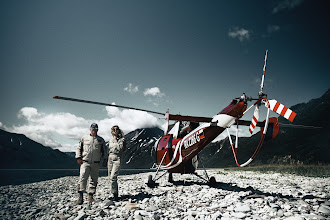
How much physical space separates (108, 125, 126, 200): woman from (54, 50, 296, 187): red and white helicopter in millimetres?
1496

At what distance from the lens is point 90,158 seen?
5.92 meters

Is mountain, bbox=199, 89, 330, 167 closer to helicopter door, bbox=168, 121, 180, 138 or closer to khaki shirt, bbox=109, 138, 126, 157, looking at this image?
helicopter door, bbox=168, 121, 180, 138

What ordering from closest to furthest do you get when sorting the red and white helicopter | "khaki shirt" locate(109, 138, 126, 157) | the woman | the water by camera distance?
1. the red and white helicopter
2. the woman
3. "khaki shirt" locate(109, 138, 126, 157)
4. the water

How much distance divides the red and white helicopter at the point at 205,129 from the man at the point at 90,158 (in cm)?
182

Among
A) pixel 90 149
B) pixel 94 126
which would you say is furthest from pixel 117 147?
pixel 94 126

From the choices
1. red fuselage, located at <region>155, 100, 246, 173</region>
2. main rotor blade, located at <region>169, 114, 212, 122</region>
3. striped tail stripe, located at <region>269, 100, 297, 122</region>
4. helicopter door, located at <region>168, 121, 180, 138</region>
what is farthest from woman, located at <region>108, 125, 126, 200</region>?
striped tail stripe, located at <region>269, 100, 297, 122</region>

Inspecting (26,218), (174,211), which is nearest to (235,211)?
(174,211)

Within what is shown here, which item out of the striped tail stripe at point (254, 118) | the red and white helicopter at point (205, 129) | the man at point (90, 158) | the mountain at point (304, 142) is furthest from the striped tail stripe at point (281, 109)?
the mountain at point (304, 142)

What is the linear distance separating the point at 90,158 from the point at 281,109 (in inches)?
245

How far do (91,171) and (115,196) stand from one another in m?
1.25

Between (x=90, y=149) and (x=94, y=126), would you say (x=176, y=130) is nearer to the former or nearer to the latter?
(x=94, y=126)

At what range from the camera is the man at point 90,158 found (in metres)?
5.75

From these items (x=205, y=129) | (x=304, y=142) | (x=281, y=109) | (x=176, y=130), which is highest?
(x=281, y=109)

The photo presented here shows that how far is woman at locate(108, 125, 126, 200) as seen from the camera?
5.92m
